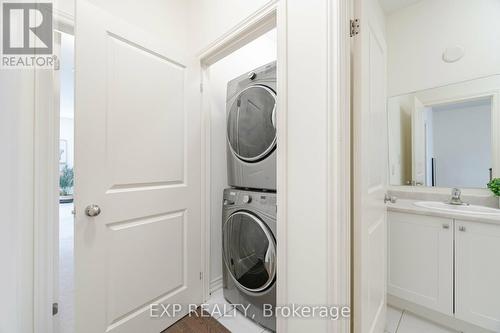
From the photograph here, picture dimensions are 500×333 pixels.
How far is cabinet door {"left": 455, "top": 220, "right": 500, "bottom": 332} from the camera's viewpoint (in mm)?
1272

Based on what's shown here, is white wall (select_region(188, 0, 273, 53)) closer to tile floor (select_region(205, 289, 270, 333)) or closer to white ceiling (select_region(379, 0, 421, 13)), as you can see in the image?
white ceiling (select_region(379, 0, 421, 13))

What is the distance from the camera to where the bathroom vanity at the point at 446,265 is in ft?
4.23

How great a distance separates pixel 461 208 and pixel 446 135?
663 mm

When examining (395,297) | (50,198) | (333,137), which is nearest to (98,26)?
(50,198)

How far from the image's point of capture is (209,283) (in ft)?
5.90

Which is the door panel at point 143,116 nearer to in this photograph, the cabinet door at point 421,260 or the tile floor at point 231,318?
the tile floor at point 231,318

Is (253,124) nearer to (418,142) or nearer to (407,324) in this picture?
(418,142)

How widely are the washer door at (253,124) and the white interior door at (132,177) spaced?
320 millimetres

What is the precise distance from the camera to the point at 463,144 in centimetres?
171

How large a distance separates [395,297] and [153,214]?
202cm

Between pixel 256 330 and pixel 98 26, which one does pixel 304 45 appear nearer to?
pixel 98 26

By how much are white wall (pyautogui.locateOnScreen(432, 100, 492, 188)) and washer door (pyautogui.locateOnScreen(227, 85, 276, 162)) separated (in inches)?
63.0

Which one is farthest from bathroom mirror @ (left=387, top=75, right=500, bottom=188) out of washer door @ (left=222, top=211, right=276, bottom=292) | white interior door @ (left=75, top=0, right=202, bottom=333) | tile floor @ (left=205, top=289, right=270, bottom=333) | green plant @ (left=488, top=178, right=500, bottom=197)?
white interior door @ (left=75, top=0, right=202, bottom=333)

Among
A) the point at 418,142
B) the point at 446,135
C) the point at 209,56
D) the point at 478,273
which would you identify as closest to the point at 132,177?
the point at 209,56
